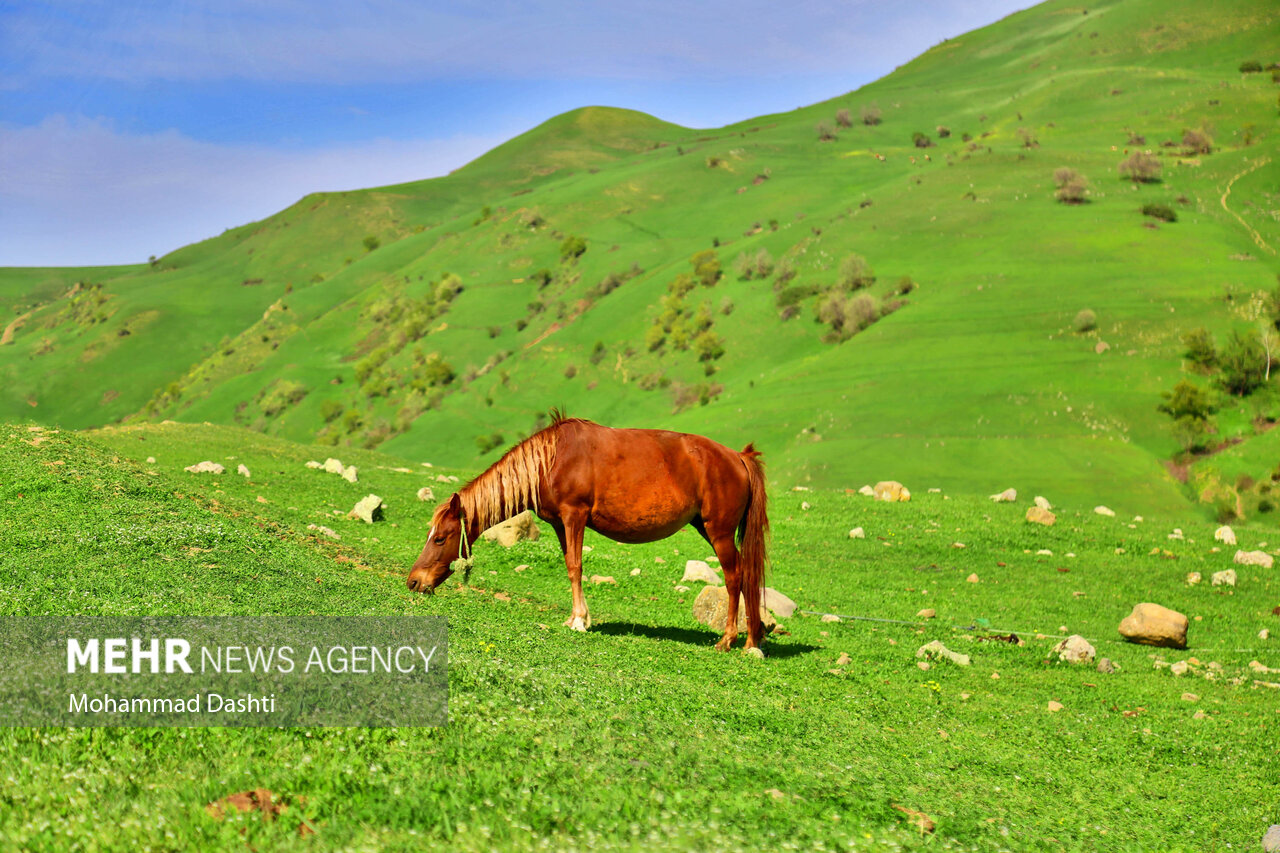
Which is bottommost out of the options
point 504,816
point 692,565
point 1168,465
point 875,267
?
point 1168,465

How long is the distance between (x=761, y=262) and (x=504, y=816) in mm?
103730

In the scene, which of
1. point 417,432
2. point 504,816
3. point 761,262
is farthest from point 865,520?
point 417,432

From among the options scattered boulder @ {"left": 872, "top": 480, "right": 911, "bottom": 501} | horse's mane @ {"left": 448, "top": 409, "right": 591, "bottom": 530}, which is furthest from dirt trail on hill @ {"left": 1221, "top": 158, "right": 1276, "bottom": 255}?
horse's mane @ {"left": 448, "top": 409, "right": 591, "bottom": 530}

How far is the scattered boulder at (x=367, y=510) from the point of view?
982 inches

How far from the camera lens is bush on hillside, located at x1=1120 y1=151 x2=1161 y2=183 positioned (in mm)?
106812

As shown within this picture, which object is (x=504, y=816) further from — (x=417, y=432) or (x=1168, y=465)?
(x=417, y=432)

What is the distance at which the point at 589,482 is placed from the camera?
597 inches

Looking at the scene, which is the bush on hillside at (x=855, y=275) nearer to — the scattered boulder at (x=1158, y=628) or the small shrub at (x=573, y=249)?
the small shrub at (x=573, y=249)

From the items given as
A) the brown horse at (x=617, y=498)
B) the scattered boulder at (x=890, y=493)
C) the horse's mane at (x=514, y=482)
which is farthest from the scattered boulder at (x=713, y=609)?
the scattered boulder at (x=890, y=493)

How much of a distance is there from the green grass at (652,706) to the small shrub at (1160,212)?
253 ft

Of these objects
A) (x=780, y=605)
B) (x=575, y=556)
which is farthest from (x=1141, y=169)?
(x=575, y=556)

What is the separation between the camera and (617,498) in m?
15.2

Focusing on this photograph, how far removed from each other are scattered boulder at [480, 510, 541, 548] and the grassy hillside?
35563 millimetres

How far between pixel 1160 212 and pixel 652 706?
10010cm
